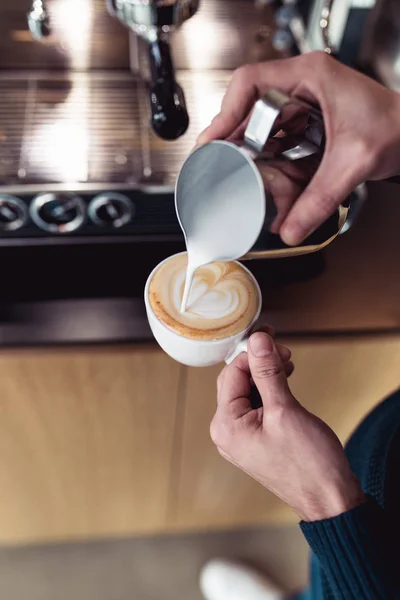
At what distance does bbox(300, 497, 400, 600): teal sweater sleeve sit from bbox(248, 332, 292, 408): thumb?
139 mm

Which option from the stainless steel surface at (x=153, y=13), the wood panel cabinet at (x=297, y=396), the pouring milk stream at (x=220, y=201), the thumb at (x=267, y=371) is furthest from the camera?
the wood panel cabinet at (x=297, y=396)

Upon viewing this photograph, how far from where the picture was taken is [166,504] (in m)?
1.38

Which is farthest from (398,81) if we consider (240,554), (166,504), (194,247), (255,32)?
(240,554)

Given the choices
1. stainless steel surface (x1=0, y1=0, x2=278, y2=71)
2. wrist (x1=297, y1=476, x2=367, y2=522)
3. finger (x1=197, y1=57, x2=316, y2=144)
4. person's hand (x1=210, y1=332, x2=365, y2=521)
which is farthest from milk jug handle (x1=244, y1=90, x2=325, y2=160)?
stainless steel surface (x1=0, y1=0, x2=278, y2=71)

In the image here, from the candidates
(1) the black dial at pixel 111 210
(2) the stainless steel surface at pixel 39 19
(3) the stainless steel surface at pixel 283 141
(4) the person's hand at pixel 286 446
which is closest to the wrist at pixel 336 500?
(4) the person's hand at pixel 286 446

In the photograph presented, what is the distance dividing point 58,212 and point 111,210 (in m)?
0.08

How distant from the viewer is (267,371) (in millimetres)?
625

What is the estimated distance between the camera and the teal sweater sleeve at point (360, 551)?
1.92 ft

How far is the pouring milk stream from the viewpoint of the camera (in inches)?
20.1

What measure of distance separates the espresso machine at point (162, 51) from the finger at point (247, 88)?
0.51 ft

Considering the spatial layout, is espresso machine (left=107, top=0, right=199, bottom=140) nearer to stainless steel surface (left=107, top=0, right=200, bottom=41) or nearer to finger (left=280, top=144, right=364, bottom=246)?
stainless steel surface (left=107, top=0, right=200, bottom=41)

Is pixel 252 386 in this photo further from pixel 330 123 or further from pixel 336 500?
pixel 330 123

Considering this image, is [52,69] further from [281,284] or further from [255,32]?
[281,284]

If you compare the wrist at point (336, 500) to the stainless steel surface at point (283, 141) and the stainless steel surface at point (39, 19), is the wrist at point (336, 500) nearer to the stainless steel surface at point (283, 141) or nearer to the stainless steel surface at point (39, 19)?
the stainless steel surface at point (283, 141)
